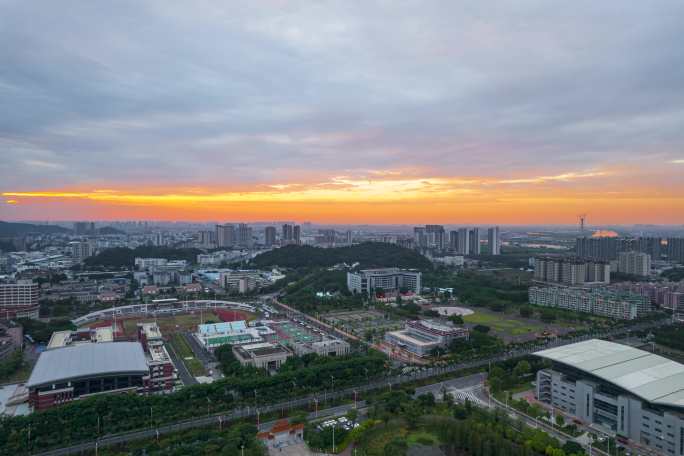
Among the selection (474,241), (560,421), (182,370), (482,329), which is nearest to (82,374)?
(182,370)

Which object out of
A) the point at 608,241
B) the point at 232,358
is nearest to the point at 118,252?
the point at 232,358

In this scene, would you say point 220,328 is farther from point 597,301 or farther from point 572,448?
point 597,301

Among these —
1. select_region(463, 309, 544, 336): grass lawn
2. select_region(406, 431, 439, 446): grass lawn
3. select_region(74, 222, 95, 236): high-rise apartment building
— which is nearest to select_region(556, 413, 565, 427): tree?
select_region(406, 431, 439, 446): grass lawn

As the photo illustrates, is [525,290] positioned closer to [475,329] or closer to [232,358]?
[475,329]

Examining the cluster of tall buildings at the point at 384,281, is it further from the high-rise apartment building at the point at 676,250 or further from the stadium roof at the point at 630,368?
the high-rise apartment building at the point at 676,250

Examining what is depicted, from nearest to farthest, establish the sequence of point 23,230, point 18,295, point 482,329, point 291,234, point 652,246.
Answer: point 482,329 → point 18,295 → point 652,246 → point 291,234 → point 23,230

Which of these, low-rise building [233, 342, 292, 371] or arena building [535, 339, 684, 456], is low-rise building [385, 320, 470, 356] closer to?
low-rise building [233, 342, 292, 371]
